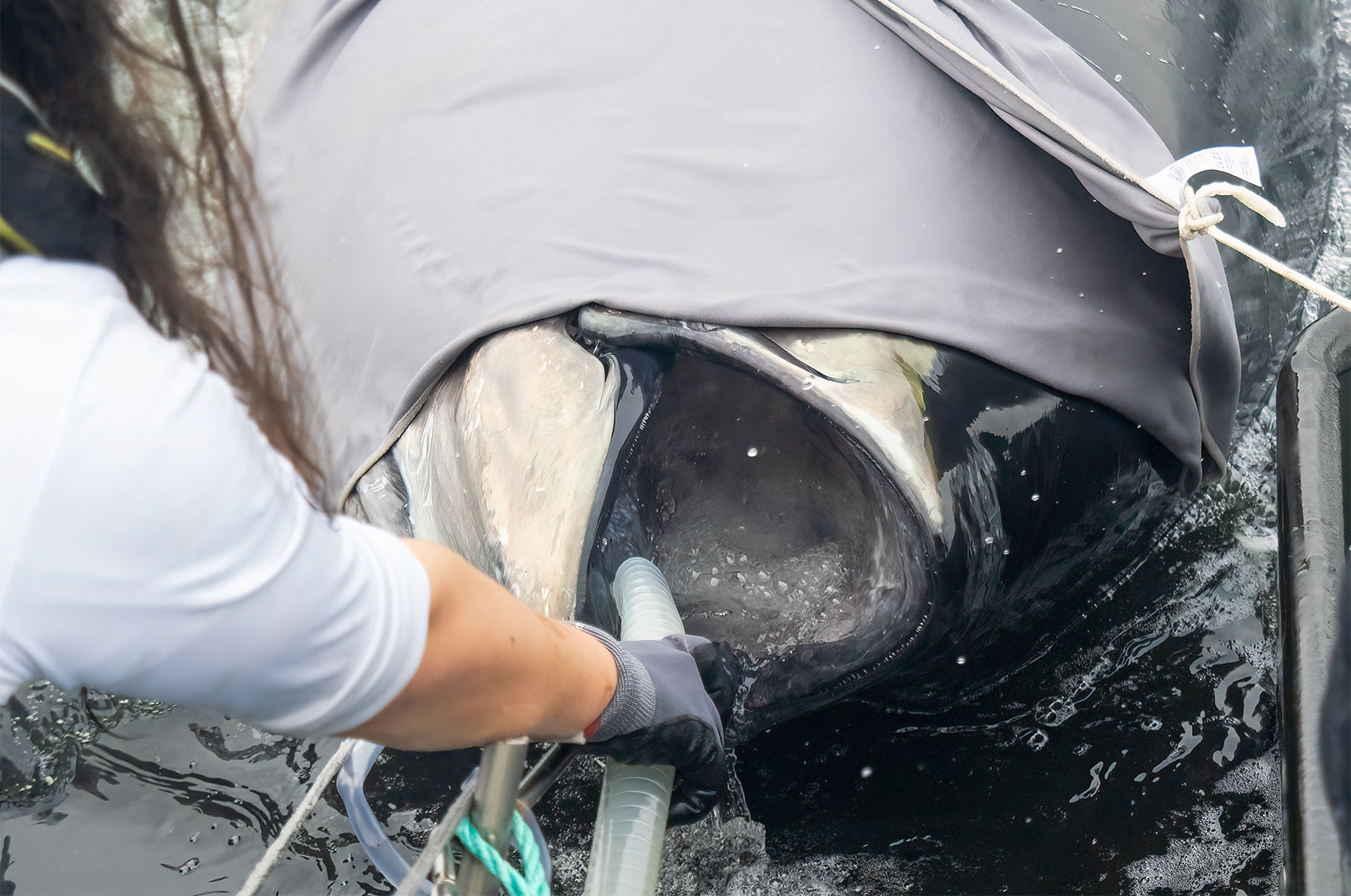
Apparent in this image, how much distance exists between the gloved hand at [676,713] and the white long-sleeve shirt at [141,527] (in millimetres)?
605

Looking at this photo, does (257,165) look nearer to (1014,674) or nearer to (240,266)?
(240,266)

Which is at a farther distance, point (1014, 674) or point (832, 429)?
point (1014, 674)

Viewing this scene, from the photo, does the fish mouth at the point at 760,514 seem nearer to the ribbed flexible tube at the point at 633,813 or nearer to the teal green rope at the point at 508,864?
the ribbed flexible tube at the point at 633,813

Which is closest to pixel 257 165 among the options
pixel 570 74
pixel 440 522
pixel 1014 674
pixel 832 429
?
pixel 570 74

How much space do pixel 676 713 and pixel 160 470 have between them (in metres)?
0.92

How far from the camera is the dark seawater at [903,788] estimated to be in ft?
6.99

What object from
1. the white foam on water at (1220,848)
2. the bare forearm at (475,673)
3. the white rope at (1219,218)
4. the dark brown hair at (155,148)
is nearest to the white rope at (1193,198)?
the white rope at (1219,218)

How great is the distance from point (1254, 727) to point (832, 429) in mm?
1223

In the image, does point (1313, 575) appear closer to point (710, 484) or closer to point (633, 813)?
point (710, 484)

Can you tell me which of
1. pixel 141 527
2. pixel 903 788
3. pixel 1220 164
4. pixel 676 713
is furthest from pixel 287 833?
pixel 1220 164

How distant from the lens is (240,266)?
1100 millimetres

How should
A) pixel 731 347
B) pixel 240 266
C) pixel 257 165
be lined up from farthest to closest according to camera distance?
pixel 257 165 < pixel 731 347 < pixel 240 266

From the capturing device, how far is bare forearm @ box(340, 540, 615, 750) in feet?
3.56

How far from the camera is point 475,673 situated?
1133 mm
